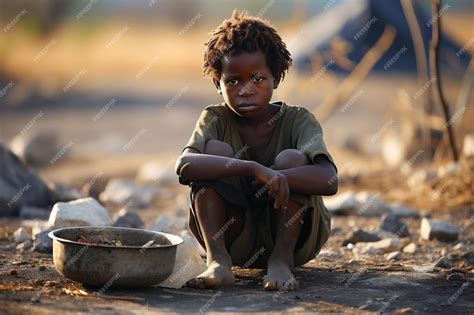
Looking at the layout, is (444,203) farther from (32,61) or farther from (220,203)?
(32,61)

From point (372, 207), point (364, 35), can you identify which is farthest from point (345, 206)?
point (364, 35)

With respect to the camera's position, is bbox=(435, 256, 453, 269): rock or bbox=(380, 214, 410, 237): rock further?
bbox=(380, 214, 410, 237): rock

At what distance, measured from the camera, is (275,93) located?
10.4 m

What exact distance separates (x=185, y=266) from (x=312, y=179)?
0.71m

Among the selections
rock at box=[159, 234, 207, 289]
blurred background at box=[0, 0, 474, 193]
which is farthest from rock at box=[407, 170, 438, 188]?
rock at box=[159, 234, 207, 289]

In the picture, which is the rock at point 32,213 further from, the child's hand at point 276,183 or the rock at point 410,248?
the child's hand at point 276,183

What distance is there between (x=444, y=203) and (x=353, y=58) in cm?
495

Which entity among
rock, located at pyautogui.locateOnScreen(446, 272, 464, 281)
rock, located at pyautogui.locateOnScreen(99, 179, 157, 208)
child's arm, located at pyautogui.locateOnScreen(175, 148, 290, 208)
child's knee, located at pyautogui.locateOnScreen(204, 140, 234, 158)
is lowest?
rock, located at pyautogui.locateOnScreen(446, 272, 464, 281)

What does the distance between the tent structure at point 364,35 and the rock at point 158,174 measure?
3105 mm

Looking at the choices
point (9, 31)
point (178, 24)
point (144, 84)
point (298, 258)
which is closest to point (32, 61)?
point (9, 31)

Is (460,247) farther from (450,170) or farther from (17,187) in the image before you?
(17,187)

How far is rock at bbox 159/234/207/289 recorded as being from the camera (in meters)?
3.84

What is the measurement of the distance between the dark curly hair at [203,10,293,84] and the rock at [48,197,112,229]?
3.84 feet

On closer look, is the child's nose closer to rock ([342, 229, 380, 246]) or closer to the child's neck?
the child's neck
